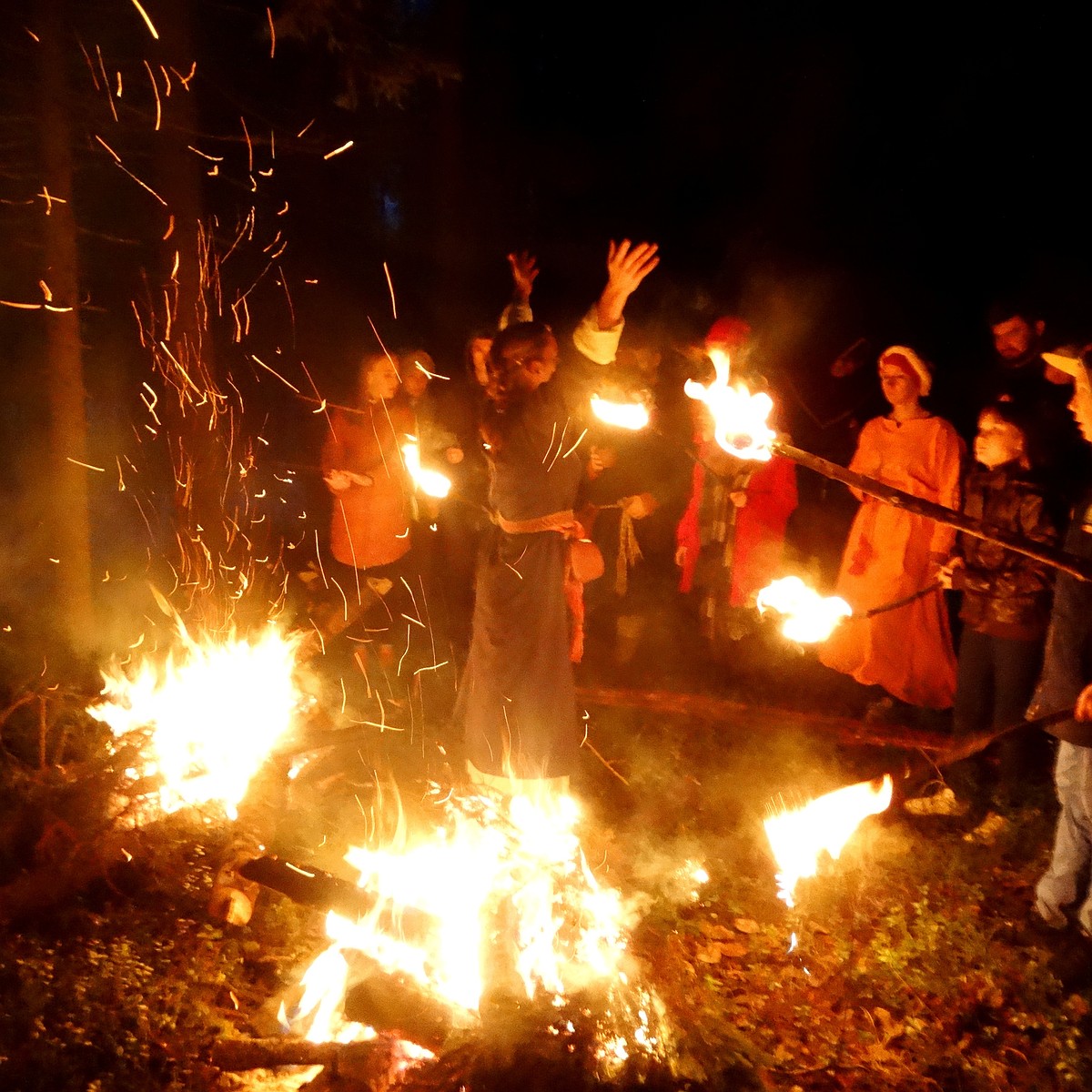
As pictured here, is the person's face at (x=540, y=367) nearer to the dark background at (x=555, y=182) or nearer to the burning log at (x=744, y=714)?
the burning log at (x=744, y=714)

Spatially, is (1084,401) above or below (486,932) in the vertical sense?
above

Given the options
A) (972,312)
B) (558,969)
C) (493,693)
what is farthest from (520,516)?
(972,312)

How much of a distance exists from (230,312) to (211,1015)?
31.6 ft

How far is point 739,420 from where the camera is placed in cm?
313

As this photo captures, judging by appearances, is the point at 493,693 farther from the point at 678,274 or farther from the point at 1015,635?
the point at 678,274

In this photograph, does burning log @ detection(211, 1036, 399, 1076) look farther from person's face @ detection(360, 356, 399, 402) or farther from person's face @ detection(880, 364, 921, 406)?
person's face @ detection(880, 364, 921, 406)

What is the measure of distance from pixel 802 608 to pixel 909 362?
2.50 meters

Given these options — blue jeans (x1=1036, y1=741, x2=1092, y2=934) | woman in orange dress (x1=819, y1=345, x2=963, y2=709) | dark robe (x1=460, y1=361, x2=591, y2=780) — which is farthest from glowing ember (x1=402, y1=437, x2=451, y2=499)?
blue jeans (x1=1036, y1=741, x2=1092, y2=934)

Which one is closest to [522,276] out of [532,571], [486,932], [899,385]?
[532,571]

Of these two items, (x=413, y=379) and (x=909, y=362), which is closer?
(x=909, y=362)

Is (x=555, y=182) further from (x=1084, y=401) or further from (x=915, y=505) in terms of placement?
(x=915, y=505)

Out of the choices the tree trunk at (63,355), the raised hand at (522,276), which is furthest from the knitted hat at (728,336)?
the tree trunk at (63,355)

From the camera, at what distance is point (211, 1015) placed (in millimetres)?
3758

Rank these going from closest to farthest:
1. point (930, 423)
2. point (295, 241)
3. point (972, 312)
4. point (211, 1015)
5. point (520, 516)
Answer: point (211, 1015) → point (520, 516) → point (930, 423) → point (972, 312) → point (295, 241)
